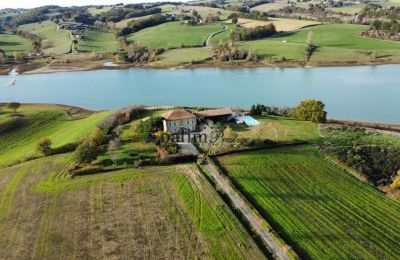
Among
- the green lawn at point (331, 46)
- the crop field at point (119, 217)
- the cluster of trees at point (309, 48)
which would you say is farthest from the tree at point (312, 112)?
the cluster of trees at point (309, 48)

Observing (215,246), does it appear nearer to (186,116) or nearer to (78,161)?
(78,161)

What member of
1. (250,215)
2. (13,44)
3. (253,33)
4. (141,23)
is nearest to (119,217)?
(250,215)

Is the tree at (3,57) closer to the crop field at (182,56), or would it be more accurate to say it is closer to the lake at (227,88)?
the lake at (227,88)

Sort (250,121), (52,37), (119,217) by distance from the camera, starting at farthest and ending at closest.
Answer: (52,37) → (250,121) → (119,217)

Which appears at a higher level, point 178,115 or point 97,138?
point 178,115

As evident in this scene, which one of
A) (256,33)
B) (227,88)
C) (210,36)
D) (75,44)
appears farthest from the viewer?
(75,44)

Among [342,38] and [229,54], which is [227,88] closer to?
[229,54]
